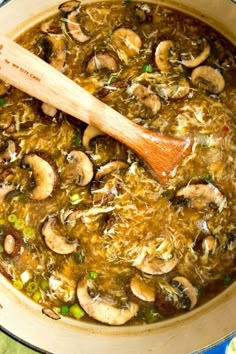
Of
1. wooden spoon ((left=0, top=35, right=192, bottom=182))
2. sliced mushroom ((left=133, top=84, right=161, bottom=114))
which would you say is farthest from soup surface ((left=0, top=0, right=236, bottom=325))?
wooden spoon ((left=0, top=35, right=192, bottom=182))

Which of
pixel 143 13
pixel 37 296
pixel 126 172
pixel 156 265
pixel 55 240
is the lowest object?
pixel 37 296

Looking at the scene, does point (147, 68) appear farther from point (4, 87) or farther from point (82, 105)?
point (4, 87)

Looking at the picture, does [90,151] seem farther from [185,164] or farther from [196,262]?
[196,262]

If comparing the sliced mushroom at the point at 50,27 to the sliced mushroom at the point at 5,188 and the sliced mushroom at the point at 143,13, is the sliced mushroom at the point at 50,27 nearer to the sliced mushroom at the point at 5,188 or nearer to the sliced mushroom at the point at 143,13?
the sliced mushroom at the point at 143,13

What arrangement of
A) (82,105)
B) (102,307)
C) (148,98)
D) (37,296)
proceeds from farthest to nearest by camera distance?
1. (37,296)
2. (102,307)
3. (148,98)
4. (82,105)

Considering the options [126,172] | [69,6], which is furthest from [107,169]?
[69,6]

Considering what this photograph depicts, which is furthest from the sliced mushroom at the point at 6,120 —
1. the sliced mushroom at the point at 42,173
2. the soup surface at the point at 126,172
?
the sliced mushroom at the point at 42,173
